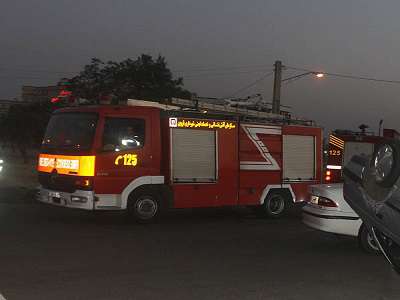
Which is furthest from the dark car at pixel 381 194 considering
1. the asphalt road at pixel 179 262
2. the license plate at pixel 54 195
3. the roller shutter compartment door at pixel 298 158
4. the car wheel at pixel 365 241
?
the roller shutter compartment door at pixel 298 158

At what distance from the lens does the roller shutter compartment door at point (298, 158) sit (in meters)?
13.7

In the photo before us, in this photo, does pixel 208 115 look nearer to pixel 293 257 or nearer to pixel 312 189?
pixel 312 189

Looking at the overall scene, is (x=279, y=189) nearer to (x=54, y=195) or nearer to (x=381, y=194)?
(x=54, y=195)

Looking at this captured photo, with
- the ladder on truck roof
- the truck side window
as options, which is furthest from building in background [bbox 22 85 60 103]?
the truck side window

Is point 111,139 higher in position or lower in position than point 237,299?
higher

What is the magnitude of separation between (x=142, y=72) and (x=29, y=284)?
1811 cm

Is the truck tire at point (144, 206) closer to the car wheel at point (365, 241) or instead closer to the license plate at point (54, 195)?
the license plate at point (54, 195)

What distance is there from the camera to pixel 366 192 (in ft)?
13.5

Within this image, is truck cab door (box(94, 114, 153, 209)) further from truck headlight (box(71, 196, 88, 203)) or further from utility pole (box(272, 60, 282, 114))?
utility pole (box(272, 60, 282, 114))

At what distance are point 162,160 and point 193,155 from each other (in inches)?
29.7

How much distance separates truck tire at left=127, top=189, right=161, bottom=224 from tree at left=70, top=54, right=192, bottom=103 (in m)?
11.9

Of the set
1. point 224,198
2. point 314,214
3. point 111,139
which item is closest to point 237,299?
point 314,214

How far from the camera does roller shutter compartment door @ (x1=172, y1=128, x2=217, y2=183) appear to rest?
38.7 feet

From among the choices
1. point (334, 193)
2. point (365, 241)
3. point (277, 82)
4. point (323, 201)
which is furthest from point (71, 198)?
point (277, 82)
